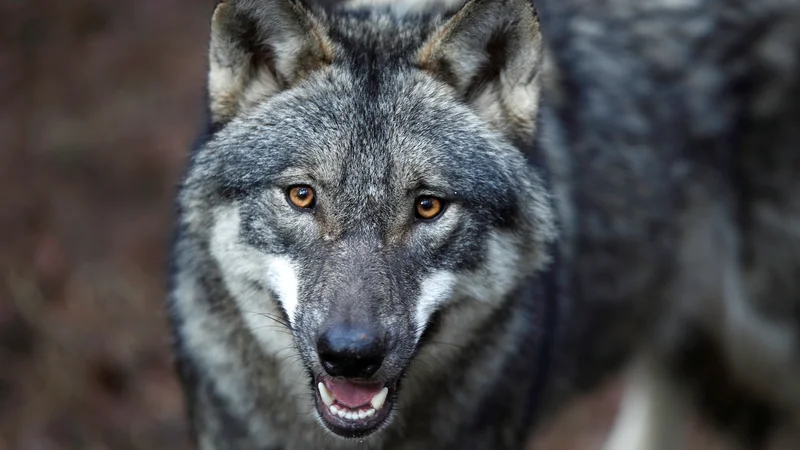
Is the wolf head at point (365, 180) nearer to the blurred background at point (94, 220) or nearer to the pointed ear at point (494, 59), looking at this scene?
the pointed ear at point (494, 59)

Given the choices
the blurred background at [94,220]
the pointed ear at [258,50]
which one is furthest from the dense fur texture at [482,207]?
the blurred background at [94,220]

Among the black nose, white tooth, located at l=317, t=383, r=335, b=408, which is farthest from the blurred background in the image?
the black nose

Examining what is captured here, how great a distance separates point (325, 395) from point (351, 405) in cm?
9

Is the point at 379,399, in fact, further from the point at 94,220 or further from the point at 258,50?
the point at 94,220

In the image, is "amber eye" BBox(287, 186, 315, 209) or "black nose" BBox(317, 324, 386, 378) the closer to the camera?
"black nose" BBox(317, 324, 386, 378)

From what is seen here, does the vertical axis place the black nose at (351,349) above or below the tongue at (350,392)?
above

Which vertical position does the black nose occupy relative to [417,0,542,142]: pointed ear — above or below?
below

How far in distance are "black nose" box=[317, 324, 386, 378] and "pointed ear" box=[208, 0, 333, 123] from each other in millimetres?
1080

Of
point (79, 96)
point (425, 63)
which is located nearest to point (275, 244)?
point (425, 63)

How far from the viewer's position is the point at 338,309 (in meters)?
3.33

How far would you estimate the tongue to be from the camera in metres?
3.51

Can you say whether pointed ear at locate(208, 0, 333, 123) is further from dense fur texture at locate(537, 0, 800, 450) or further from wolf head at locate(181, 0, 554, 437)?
dense fur texture at locate(537, 0, 800, 450)

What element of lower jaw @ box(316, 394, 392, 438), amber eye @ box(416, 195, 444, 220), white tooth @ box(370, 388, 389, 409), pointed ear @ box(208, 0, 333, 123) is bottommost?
lower jaw @ box(316, 394, 392, 438)

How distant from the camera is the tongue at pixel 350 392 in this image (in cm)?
351
